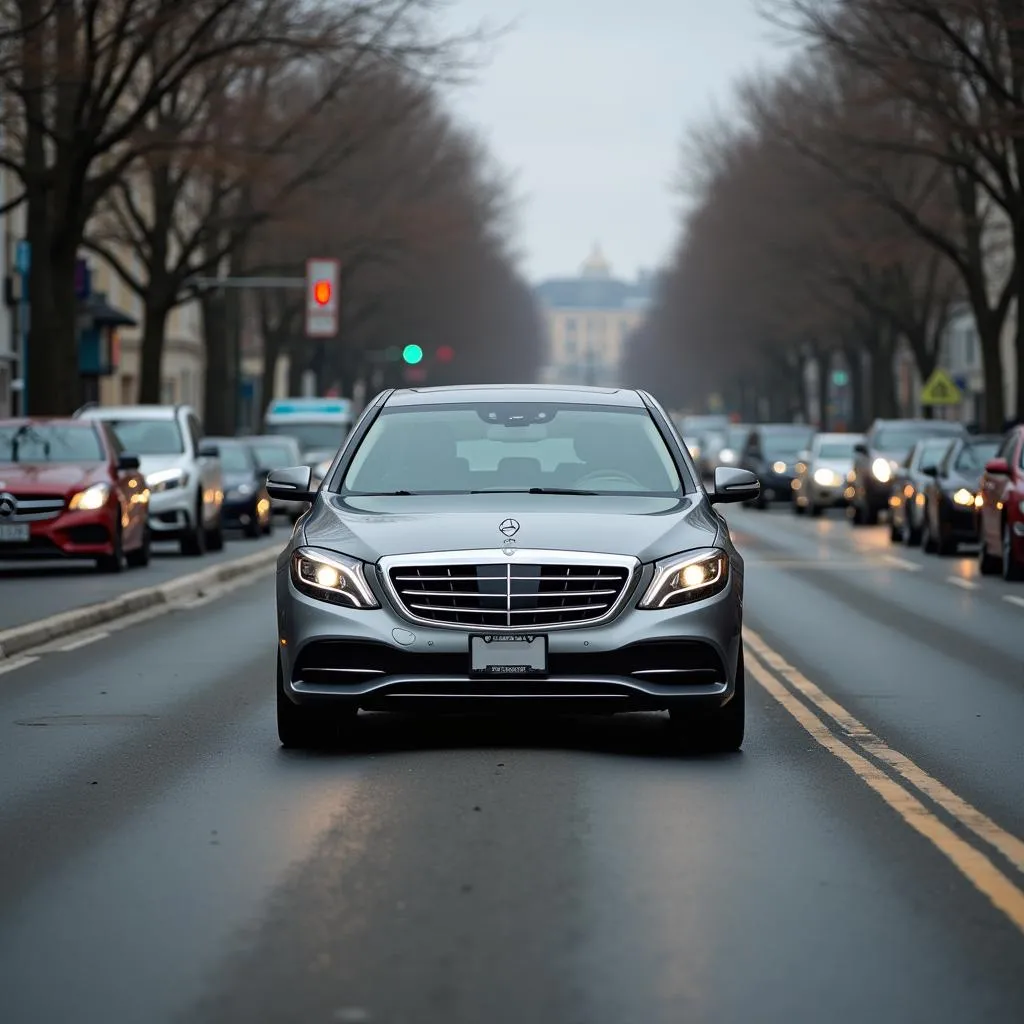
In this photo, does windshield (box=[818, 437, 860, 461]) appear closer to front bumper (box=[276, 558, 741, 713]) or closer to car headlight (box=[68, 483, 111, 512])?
car headlight (box=[68, 483, 111, 512])

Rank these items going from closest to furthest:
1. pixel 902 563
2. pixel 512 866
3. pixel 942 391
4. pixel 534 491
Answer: pixel 512 866 → pixel 534 491 → pixel 902 563 → pixel 942 391

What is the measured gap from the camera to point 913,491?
1300 inches

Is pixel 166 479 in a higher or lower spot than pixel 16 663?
higher

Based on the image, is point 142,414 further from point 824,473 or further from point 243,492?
point 824,473

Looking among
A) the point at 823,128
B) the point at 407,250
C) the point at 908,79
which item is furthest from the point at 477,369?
the point at 908,79

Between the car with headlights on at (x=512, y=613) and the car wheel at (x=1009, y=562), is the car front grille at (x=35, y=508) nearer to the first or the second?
the car wheel at (x=1009, y=562)

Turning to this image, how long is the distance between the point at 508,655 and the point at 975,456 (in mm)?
21361

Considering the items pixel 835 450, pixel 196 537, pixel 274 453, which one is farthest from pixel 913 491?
pixel 835 450

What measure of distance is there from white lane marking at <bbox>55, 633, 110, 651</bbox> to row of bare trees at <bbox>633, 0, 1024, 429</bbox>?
16785 millimetres

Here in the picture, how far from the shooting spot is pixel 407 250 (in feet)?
203

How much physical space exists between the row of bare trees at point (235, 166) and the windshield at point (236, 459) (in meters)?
2.34

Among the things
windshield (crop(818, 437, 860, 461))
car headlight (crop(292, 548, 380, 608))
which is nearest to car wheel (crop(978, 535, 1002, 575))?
car headlight (crop(292, 548, 380, 608))

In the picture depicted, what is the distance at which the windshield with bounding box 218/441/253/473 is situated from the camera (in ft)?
122

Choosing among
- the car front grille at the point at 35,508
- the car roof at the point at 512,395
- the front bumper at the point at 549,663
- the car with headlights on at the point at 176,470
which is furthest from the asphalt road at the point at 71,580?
the front bumper at the point at 549,663
